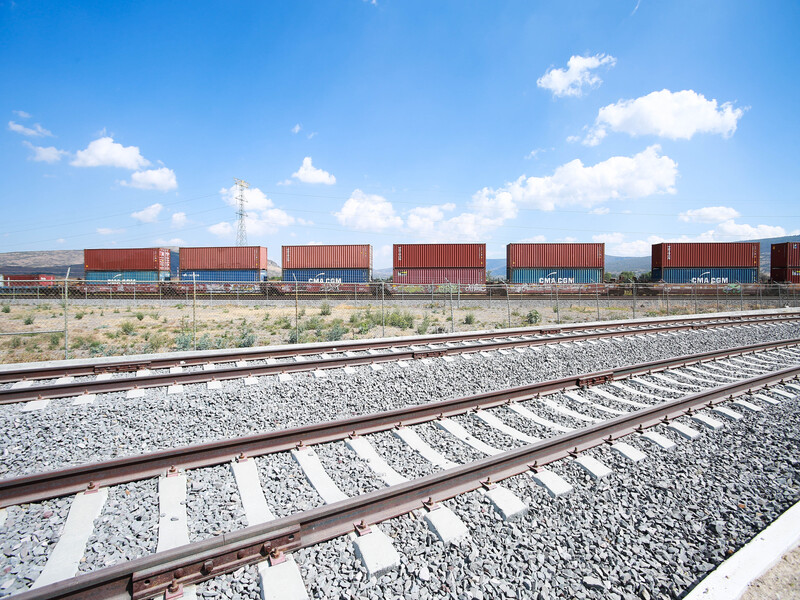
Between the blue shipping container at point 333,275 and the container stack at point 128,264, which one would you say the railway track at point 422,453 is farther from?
the container stack at point 128,264

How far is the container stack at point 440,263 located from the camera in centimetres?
4072


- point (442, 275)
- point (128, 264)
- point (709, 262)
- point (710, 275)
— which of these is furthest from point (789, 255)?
point (128, 264)

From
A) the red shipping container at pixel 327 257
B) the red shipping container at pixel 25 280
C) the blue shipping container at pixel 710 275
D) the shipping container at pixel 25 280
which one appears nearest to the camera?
the red shipping container at pixel 25 280

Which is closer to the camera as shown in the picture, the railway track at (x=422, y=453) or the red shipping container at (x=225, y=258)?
the railway track at (x=422, y=453)

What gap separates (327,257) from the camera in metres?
42.3

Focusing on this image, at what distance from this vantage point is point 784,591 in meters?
3.00

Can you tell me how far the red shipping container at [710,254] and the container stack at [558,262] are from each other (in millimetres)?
8898

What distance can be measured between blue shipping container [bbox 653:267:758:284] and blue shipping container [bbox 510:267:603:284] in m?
8.89

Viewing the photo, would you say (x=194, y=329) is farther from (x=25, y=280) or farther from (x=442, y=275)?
(x=442, y=275)

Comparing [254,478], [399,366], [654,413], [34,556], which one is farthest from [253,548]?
[399,366]

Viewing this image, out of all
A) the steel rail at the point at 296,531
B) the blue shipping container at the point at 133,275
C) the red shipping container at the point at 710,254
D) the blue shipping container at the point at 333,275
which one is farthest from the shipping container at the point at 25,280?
the red shipping container at the point at 710,254

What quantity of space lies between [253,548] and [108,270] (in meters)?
53.0

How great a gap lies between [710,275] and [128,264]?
200 feet

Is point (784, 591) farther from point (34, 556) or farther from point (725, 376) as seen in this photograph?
point (725, 376)
